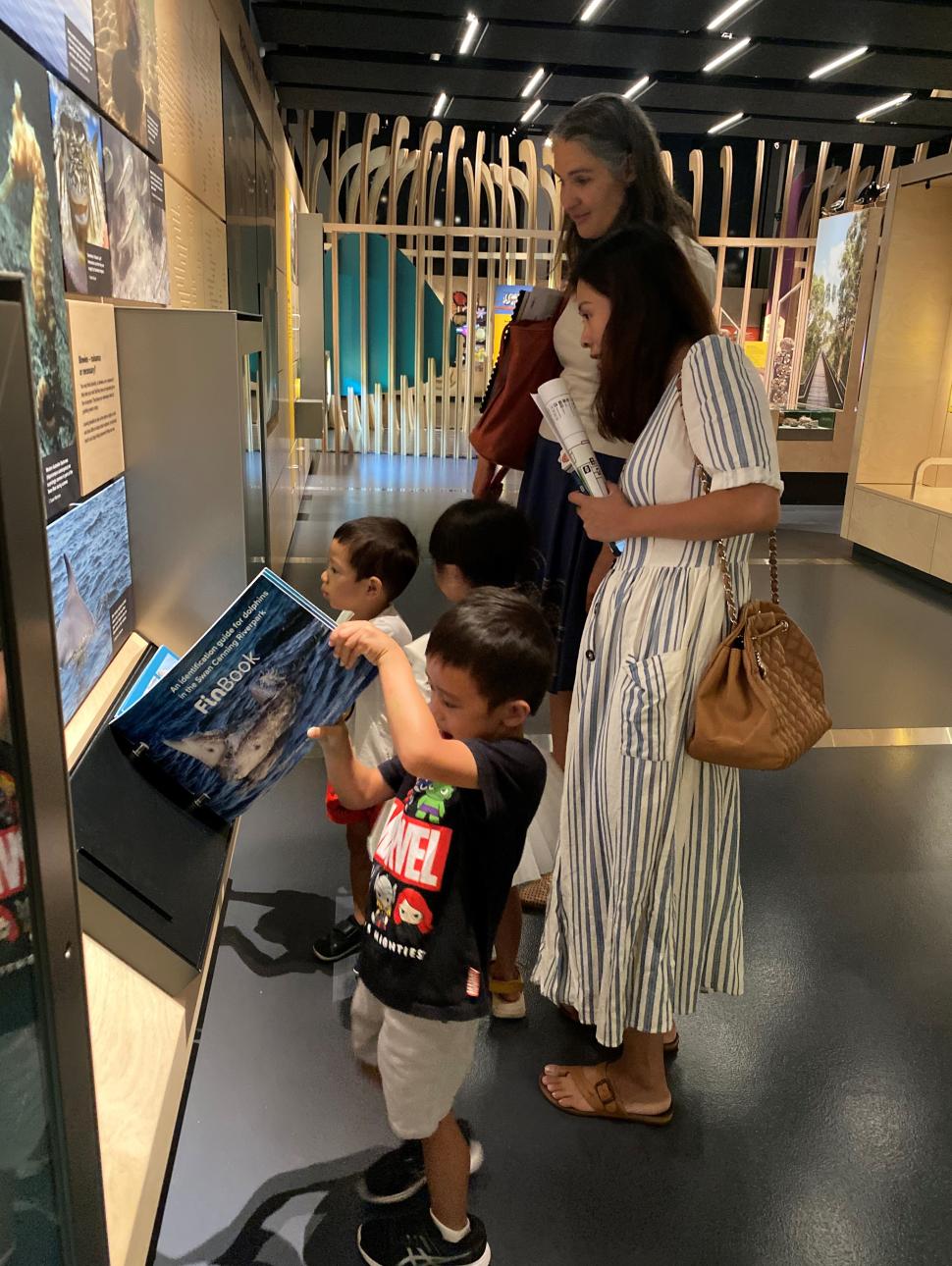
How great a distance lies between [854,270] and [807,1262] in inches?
352

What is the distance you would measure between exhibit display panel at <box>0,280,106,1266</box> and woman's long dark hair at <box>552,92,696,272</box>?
1606 mm

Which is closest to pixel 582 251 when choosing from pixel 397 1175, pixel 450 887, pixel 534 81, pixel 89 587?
pixel 89 587

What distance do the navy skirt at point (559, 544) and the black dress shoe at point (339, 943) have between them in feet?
2.66

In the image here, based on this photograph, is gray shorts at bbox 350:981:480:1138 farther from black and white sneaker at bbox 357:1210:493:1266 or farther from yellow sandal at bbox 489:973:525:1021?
yellow sandal at bbox 489:973:525:1021

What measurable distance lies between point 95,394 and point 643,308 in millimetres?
926

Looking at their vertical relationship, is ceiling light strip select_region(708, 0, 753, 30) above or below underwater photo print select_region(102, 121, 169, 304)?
above

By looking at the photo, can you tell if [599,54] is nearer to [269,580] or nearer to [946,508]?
[946,508]

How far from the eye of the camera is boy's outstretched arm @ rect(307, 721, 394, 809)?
1.32 metres

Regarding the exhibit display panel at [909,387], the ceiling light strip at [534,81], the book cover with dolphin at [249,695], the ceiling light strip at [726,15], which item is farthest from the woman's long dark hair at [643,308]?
the ceiling light strip at [534,81]

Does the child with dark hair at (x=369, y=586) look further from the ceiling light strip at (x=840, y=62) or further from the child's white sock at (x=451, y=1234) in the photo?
the ceiling light strip at (x=840, y=62)

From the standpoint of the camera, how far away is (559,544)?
90.1 inches

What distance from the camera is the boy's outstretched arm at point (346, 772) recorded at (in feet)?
4.32

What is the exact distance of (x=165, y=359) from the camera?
1720 mm

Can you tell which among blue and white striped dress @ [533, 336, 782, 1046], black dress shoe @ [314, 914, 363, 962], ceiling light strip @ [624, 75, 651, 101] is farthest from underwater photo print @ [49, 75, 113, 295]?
ceiling light strip @ [624, 75, 651, 101]
